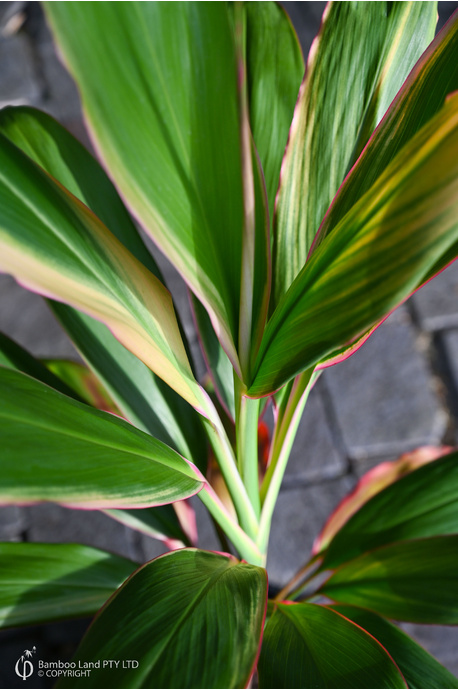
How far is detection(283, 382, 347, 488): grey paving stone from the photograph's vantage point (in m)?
1.18

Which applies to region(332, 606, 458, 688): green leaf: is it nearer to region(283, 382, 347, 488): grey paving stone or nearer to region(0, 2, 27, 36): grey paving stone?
region(283, 382, 347, 488): grey paving stone

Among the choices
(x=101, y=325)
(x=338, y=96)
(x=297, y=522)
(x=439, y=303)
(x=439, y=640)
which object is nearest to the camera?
(x=338, y=96)

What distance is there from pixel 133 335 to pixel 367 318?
6.7 inches

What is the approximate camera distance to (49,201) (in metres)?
0.43

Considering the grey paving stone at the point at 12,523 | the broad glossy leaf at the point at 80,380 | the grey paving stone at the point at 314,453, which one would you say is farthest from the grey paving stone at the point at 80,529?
the broad glossy leaf at the point at 80,380

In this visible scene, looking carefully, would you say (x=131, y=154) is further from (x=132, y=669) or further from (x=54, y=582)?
(x=54, y=582)

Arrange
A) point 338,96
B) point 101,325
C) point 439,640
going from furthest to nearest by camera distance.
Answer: point 439,640
point 101,325
point 338,96

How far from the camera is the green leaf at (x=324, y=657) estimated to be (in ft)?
1.44

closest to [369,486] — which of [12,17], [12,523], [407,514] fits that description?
[407,514]

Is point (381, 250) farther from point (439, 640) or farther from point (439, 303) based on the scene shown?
point (439, 303)

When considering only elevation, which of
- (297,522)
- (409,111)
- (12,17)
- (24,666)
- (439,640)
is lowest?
(439,640)

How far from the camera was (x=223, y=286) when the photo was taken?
1.47 ft

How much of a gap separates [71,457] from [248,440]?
197mm

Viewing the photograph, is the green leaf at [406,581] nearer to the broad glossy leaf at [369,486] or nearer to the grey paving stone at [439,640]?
the broad glossy leaf at [369,486]
